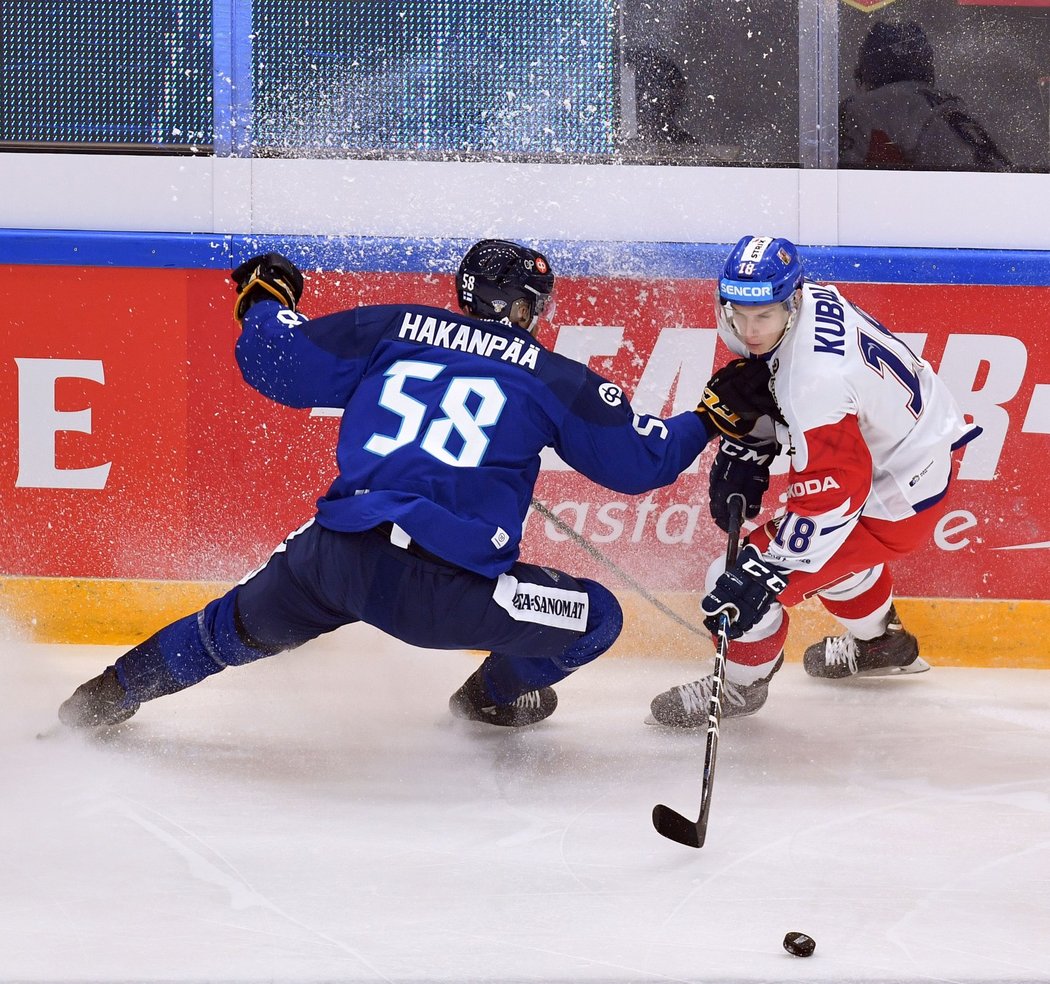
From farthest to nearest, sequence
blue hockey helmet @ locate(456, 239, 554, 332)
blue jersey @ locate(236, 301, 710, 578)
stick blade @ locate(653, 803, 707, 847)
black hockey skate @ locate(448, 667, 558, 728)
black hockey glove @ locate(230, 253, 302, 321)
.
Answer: black hockey skate @ locate(448, 667, 558, 728) → black hockey glove @ locate(230, 253, 302, 321) → blue hockey helmet @ locate(456, 239, 554, 332) → blue jersey @ locate(236, 301, 710, 578) → stick blade @ locate(653, 803, 707, 847)

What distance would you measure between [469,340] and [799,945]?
1251mm

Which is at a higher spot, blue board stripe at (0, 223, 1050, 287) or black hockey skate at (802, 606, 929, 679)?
blue board stripe at (0, 223, 1050, 287)

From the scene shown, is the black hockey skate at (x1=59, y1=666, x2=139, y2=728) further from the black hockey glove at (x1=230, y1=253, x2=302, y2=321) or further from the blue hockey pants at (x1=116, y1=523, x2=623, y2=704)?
the black hockey glove at (x1=230, y1=253, x2=302, y2=321)

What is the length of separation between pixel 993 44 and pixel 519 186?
130 cm

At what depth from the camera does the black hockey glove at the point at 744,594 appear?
2.46 meters

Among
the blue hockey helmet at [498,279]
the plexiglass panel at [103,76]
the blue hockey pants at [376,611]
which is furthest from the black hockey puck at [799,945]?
the plexiglass panel at [103,76]

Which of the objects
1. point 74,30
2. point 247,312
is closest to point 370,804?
point 247,312

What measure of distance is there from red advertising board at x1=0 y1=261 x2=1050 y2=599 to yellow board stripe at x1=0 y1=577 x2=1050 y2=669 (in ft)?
0.13

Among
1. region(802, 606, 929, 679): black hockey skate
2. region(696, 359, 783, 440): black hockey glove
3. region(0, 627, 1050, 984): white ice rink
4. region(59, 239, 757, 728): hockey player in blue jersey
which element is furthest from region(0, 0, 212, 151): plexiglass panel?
region(802, 606, 929, 679): black hockey skate

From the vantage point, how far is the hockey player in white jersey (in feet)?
8.08

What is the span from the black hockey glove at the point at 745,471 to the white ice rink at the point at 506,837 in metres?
0.55

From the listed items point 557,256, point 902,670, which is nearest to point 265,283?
point 557,256

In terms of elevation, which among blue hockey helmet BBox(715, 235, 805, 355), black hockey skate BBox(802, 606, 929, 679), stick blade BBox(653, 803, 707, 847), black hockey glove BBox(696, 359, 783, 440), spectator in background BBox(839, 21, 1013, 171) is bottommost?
stick blade BBox(653, 803, 707, 847)

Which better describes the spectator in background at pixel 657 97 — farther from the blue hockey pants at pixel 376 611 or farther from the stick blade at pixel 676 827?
the stick blade at pixel 676 827
